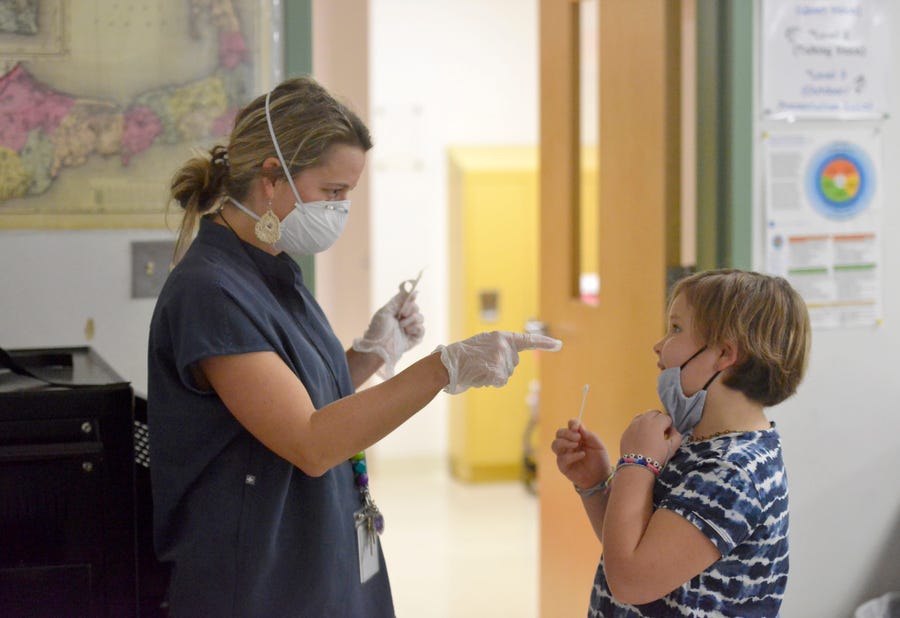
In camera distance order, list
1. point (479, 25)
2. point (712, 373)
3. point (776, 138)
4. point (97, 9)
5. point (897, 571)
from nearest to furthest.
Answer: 1. point (712, 373)
2. point (97, 9)
3. point (776, 138)
4. point (897, 571)
5. point (479, 25)

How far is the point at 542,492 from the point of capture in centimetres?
300

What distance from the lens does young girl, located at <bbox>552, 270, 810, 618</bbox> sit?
1.31m

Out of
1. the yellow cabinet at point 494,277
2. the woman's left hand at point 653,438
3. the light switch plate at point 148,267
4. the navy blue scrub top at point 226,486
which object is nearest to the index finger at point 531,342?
the woman's left hand at point 653,438

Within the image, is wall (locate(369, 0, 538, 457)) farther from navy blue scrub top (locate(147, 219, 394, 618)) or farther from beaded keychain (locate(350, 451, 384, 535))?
navy blue scrub top (locate(147, 219, 394, 618))

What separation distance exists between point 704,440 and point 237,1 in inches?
50.3

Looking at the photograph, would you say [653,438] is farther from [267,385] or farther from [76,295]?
[76,295]

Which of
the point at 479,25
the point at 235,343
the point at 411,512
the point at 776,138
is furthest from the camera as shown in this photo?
the point at 479,25

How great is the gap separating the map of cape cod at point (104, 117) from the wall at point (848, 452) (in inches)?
53.1

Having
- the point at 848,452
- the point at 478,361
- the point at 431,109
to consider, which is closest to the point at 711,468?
the point at 478,361

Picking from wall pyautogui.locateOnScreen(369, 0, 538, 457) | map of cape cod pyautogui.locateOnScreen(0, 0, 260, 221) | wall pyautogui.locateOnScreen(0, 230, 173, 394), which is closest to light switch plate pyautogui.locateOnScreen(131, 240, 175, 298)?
wall pyautogui.locateOnScreen(0, 230, 173, 394)

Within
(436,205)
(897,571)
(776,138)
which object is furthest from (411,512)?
(776,138)

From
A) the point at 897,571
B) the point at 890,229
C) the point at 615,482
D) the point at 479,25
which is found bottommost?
the point at 897,571

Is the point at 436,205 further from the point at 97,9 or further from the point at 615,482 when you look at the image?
the point at 615,482

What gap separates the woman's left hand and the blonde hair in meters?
0.59
